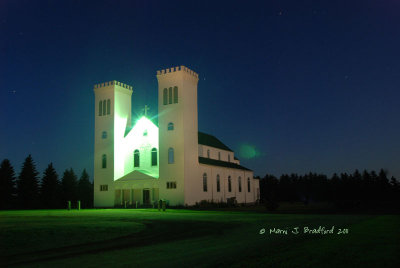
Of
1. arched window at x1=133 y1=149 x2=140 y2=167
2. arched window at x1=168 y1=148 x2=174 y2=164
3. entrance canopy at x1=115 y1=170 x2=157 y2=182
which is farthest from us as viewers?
arched window at x1=133 y1=149 x2=140 y2=167

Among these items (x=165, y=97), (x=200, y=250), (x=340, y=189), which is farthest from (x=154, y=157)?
(x=340, y=189)

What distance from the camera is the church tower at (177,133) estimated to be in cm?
4619

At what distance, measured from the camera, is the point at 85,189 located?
3423 inches

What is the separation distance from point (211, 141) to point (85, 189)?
38.8 meters

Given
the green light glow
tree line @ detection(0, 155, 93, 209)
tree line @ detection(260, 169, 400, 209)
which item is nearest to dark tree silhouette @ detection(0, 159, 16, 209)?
tree line @ detection(0, 155, 93, 209)

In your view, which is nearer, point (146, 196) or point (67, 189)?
point (146, 196)

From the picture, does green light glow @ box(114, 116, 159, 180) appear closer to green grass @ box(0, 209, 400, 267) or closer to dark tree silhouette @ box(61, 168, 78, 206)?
dark tree silhouette @ box(61, 168, 78, 206)

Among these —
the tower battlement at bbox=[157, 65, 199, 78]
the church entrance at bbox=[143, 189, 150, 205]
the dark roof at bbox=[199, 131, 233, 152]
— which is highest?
the tower battlement at bbox=[157, 65, 199, 78]

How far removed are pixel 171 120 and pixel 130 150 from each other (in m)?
8.99

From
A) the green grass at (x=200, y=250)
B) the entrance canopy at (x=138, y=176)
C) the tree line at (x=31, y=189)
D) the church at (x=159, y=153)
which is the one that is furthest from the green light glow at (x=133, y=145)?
the green grass at (x=200, y=250)

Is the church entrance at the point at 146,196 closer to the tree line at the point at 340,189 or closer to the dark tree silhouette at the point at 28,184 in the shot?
the dark tree silhouette at the point at 28,184

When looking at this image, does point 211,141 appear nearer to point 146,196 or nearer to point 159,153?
point 159,153

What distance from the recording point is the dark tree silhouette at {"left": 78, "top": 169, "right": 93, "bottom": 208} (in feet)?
263

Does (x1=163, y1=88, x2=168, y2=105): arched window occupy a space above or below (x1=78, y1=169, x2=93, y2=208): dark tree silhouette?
Result: above
